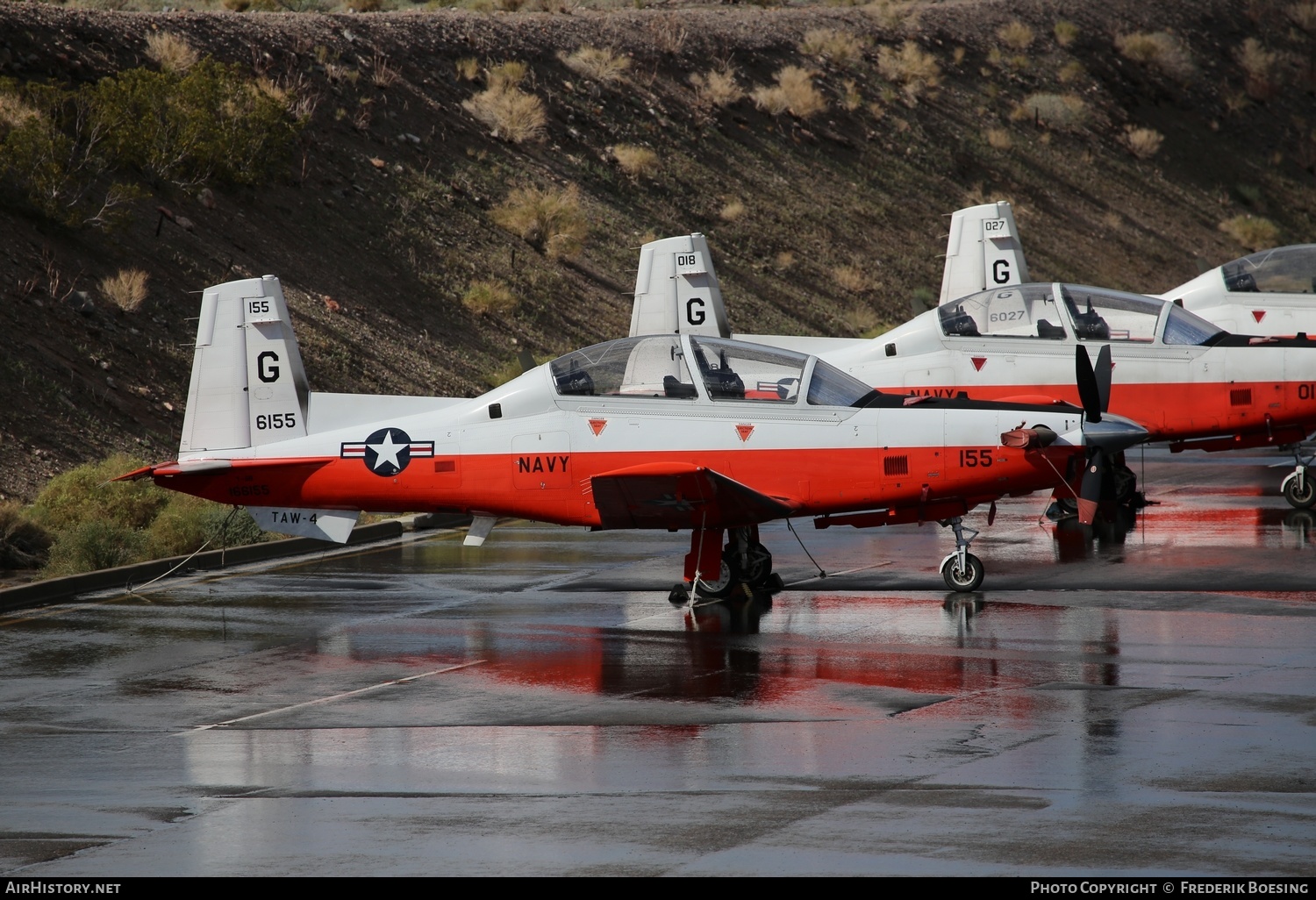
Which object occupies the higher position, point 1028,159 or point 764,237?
point 1028,159

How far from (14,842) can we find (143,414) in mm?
16086

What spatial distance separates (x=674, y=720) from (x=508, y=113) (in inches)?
1205

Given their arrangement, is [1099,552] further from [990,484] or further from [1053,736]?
[1053,736]

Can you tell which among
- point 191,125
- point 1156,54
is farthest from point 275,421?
point 1156,54

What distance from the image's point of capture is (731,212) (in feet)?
135

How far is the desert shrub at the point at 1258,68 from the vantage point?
60.7 metres

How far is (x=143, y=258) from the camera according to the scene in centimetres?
2694

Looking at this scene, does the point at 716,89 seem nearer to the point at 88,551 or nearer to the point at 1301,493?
the point at 1301,493

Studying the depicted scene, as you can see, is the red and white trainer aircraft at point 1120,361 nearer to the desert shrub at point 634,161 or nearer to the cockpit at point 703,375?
the cockpit at point 703,375

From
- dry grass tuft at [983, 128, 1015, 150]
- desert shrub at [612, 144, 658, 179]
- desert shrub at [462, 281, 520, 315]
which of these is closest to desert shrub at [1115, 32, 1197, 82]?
dry grass tuft at [983, 128, 1015, 150]

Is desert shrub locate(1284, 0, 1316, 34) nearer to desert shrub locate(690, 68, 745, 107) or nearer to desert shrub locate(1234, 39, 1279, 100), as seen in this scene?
desert shrub locate(1234, 39, 1279, 100)

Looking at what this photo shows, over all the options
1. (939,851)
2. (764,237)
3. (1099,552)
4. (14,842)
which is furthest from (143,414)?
(764,237)

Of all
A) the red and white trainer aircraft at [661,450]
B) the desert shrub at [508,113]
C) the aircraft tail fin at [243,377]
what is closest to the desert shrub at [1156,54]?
the desert shrub at [508,113]

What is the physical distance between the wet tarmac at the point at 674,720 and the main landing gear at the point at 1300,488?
2.16 m
